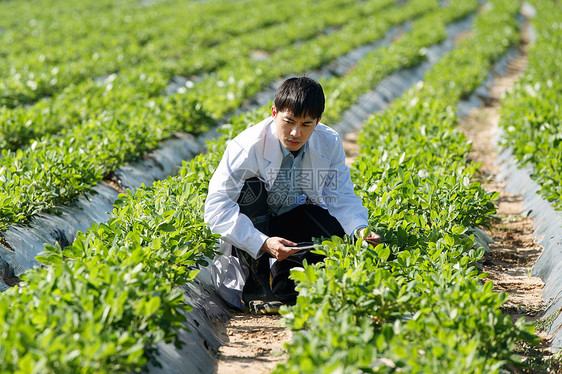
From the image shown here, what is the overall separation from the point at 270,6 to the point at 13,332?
709 inches

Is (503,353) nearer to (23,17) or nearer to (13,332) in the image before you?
(13,332)

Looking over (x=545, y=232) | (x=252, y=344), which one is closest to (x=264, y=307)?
(x=252, y=344)

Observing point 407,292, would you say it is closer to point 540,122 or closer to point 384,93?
point 540,122

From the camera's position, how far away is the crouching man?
10.6 feet

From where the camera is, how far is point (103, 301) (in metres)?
2.31

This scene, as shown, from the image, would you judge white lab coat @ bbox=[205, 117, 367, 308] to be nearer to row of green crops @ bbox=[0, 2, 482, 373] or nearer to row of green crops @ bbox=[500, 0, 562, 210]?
row of green crops @ bbox=[0, 2, 482, 373]

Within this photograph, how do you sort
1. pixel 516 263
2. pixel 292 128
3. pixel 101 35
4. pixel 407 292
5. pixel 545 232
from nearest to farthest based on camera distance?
pixel 407 292 → pixel 292 128 → pixel 516 263 → pixel 545 232 → pixel 101 35

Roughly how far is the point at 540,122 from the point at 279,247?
4.14 metres

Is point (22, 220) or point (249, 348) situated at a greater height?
point (22, 220)

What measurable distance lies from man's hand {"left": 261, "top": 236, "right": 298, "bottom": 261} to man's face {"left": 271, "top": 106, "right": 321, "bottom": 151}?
531mm

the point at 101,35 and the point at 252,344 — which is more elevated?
the point at 252,344

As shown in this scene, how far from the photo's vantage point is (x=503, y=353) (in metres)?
2.43

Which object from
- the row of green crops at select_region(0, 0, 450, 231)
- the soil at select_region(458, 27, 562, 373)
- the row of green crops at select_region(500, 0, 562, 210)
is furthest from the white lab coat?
the row of green crops at select_region(500, 0, 562, 210)

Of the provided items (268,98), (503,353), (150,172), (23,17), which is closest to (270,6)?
(23,17)
